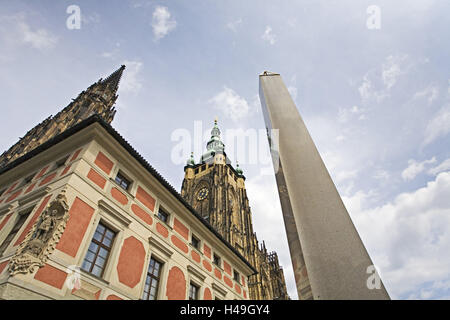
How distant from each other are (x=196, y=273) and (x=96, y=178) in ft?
22.1

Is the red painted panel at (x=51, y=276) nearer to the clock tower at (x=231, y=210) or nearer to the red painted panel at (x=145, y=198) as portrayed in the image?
the red painted panel at (x=145, y=198)

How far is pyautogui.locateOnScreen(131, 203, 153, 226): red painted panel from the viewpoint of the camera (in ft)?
35.5

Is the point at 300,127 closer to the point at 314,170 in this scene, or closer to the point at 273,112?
the point at 273,112

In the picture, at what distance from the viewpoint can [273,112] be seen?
3.79 m

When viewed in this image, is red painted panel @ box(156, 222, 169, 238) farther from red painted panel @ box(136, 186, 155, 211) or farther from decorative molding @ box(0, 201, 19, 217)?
decorative molding @ box(0, 201, 19, 217)

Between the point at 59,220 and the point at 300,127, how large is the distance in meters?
7.63

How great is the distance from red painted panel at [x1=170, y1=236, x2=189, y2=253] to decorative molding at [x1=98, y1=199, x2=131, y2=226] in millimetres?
2881

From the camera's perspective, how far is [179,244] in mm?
12562

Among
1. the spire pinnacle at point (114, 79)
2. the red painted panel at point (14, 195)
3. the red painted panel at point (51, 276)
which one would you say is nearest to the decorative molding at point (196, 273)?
the red painted panel at point (51, 276)

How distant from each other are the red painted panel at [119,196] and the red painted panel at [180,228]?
10.7 feet

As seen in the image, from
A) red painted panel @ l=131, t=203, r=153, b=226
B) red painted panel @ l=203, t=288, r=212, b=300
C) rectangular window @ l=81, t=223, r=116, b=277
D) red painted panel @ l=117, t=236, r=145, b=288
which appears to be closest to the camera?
rectangular window @ l=81, t=223, r=116, b=277

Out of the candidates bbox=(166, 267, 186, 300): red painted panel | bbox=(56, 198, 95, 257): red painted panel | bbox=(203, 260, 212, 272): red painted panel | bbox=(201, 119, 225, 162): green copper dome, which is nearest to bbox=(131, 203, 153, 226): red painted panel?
bbox=(56, 198, 95, 257): red painted panel

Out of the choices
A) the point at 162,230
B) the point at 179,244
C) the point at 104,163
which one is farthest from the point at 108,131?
the point at 179,244

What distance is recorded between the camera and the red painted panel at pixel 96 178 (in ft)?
31.1
